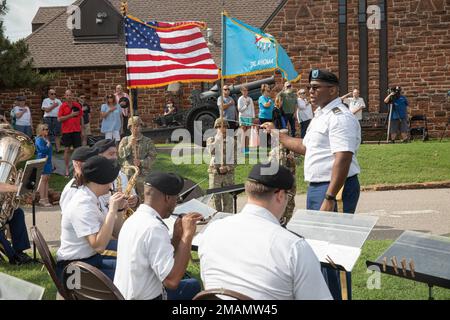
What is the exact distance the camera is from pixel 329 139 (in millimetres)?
5816

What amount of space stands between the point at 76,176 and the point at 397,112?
16.8m

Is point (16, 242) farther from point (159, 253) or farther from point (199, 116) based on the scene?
point (199, 116)

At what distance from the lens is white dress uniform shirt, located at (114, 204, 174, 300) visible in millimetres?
4246

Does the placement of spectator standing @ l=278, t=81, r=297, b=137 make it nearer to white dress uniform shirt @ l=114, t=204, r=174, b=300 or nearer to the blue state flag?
the blue state flag

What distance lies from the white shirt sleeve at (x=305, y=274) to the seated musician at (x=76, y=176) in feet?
9.05

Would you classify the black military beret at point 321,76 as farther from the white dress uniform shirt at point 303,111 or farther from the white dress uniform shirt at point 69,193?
the white dress uniform shirt at point 303,111

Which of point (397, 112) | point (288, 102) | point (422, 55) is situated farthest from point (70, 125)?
point (422, 55)

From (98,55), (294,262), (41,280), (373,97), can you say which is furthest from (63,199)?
(98,55)

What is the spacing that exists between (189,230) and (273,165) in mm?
772

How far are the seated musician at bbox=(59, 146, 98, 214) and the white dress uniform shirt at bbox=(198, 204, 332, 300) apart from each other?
237 cm

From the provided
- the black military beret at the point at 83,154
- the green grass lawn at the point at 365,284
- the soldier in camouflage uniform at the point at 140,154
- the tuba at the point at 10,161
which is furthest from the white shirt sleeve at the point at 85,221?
the soldier in camouflage uniform at the point at 140,154

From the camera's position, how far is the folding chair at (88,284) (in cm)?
399
